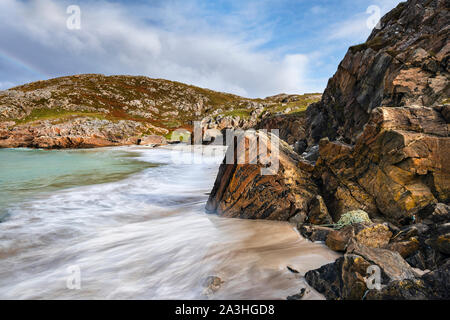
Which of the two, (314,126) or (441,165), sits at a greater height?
(314,126)

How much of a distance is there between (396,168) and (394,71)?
12.7 m

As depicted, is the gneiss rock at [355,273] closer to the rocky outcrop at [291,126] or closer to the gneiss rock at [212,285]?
the gneiss rock at [212,285]

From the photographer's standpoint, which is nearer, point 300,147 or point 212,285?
point 212,285

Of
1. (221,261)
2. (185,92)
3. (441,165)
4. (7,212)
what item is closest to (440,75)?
(441,165)

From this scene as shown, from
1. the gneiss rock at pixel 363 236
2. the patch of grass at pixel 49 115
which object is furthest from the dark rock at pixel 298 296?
the patch of grass at pixel 49 115

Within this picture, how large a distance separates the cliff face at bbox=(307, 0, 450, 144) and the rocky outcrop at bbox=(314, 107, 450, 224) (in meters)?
7.98

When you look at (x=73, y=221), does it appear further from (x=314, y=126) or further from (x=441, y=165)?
(x=314, y=126)

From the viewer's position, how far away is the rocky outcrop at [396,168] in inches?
226

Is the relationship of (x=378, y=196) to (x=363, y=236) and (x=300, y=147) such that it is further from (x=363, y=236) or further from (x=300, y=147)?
(x=300, y=147)

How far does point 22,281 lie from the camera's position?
4758 mm

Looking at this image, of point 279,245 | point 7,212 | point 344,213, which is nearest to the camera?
point 279,245

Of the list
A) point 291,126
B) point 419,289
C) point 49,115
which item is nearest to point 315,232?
point 419,289

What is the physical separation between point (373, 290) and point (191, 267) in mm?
3611

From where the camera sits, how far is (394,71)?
48.3 feet
